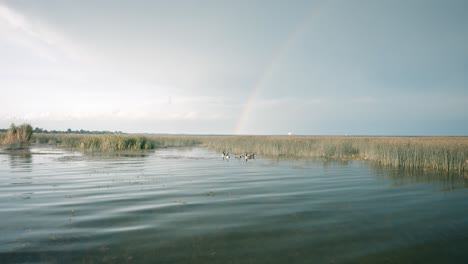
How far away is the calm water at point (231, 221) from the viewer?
599 cm

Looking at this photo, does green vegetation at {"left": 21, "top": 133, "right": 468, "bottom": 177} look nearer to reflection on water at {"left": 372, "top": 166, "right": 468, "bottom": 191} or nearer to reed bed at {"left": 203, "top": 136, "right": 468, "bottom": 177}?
reed bed at {"left": 203, "top": 136, "right": 468, "bottom": 177}

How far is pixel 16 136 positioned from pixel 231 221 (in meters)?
42.4

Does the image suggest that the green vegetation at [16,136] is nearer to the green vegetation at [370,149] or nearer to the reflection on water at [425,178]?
the green vegetation at [370,149]

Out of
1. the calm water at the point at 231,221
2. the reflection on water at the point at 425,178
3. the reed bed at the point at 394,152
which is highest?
the reed bed at the point at 394,152

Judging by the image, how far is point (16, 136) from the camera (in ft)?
132

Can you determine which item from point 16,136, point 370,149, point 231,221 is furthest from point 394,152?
point 16,136

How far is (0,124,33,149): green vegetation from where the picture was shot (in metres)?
39.5

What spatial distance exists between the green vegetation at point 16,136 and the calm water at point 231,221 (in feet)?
101

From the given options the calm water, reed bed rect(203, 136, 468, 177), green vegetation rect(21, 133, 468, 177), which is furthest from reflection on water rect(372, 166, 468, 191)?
reed bed rect(203, 136, 468, 177)

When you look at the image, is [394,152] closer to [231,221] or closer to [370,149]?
[370,149]

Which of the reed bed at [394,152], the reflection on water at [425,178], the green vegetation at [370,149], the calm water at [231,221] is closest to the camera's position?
the calm water at [231,221]

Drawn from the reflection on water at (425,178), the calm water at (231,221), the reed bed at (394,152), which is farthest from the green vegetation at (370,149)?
the calm water at (231,221)

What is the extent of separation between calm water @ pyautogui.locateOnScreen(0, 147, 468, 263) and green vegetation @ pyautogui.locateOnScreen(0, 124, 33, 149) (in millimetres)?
30792

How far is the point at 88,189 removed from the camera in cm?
1228
